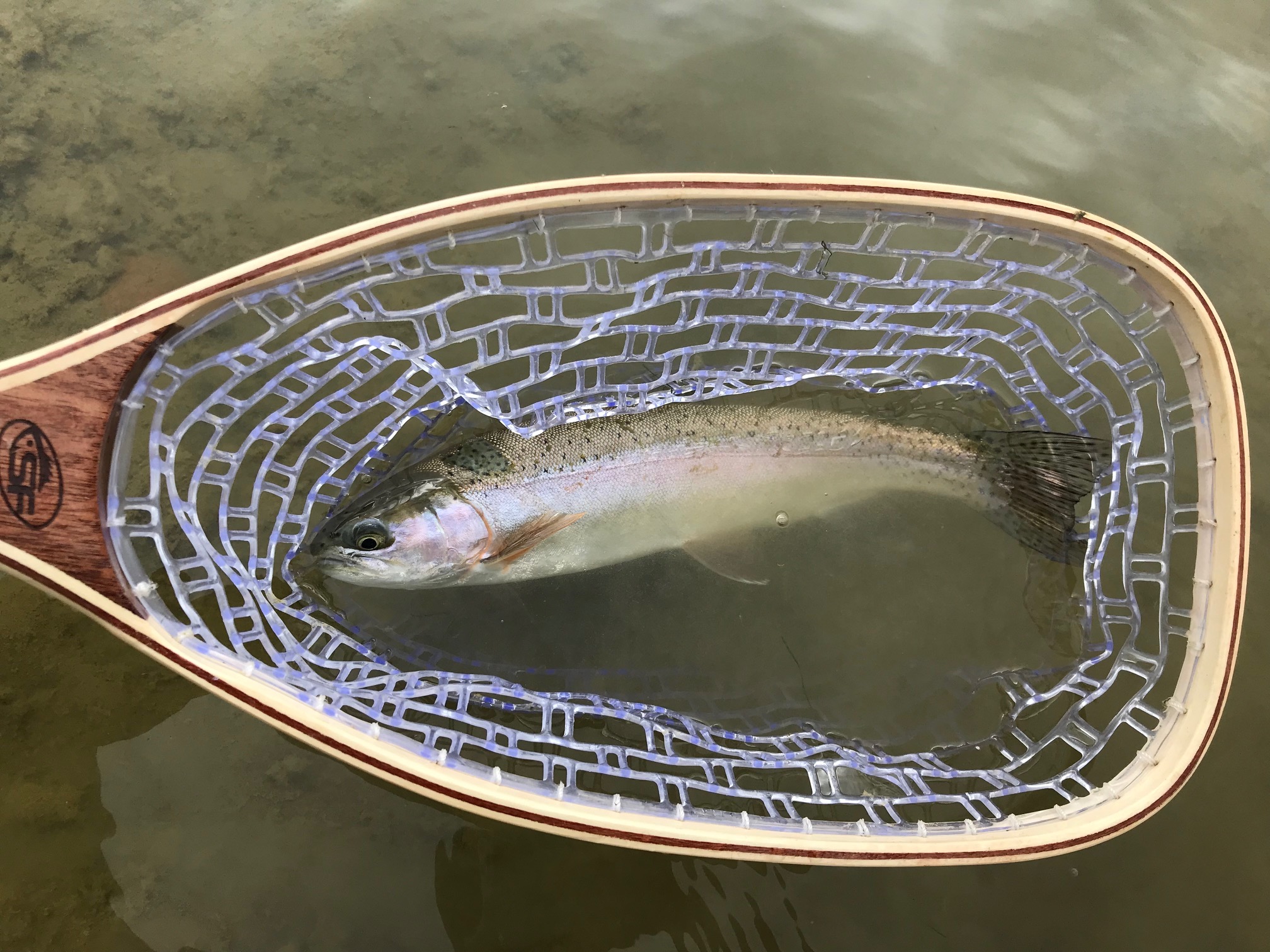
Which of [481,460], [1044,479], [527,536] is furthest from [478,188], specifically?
[1044,479]

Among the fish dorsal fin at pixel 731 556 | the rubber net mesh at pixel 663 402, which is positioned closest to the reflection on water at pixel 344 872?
the rubber net mesh at pixel 663 402

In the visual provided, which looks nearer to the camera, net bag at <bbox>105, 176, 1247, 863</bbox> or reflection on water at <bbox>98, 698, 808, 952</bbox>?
net bag at <bbox>105, 176, 1247, 863</bbox>

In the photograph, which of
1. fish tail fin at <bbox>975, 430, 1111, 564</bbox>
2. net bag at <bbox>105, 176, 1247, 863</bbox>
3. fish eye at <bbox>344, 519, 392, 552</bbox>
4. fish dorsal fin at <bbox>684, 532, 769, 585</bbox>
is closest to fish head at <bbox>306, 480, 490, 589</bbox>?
fish eye at <bbox>344, 519, 392, 552</bbox>

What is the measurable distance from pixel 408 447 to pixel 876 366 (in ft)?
5.89

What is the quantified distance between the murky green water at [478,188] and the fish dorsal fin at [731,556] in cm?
97

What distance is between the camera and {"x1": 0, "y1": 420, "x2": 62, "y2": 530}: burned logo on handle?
1238 millimetres

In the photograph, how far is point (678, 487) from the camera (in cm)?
248

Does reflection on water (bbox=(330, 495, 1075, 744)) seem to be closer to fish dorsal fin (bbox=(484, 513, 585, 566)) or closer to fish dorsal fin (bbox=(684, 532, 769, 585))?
fish dorsal fin (bbox=(684, 532, 769, 585))

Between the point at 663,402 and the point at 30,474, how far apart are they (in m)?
1.71

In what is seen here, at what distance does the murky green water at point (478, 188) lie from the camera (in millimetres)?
1997

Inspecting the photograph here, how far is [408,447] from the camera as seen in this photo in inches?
96.0

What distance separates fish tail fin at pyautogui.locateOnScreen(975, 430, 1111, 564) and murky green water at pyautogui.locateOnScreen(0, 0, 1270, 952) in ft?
2.20

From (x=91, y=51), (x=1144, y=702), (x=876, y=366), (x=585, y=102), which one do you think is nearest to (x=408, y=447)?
(x=585, y=102)

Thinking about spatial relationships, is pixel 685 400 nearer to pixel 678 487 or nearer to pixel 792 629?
pixel 678 487
